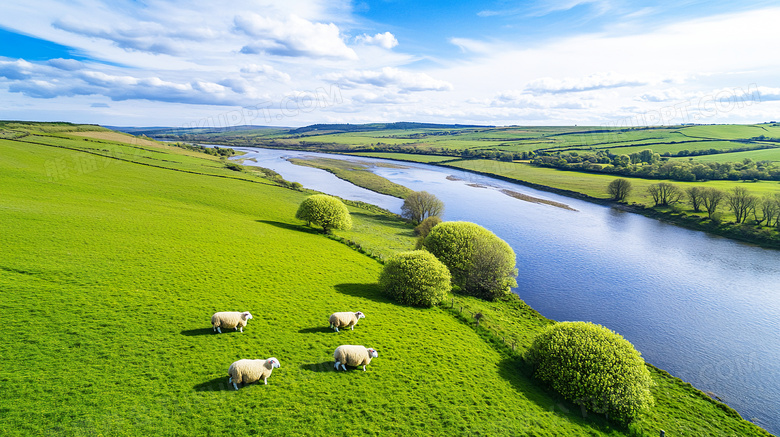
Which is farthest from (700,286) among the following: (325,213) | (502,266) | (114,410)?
(114,410)

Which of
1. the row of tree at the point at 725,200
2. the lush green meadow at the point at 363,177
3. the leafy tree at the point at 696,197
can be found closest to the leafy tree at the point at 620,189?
the row of tree at the point at 725,200

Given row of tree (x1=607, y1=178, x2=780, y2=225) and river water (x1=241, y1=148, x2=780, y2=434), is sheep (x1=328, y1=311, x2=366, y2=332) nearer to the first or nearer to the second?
river water (x1=241, y1=148, x2=780, y2=434)

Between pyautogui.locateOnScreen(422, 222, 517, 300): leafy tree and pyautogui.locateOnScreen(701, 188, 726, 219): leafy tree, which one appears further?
pyautogui.locateOnScreen(701, 188, 726, 219): leafy tree

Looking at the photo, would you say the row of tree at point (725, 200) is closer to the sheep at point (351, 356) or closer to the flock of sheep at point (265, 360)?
the flock of sheep at point (265, 360)

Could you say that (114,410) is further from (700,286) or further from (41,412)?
(700,286)

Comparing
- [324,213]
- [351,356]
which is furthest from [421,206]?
[351,356]

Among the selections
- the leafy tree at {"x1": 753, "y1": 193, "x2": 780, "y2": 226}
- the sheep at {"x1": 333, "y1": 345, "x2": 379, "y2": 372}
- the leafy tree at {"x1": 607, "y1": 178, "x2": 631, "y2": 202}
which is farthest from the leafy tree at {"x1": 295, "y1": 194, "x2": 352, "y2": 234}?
the leafy tree at {"x1": 607, "y1": 178, "x2": 631, "y2": 202}
